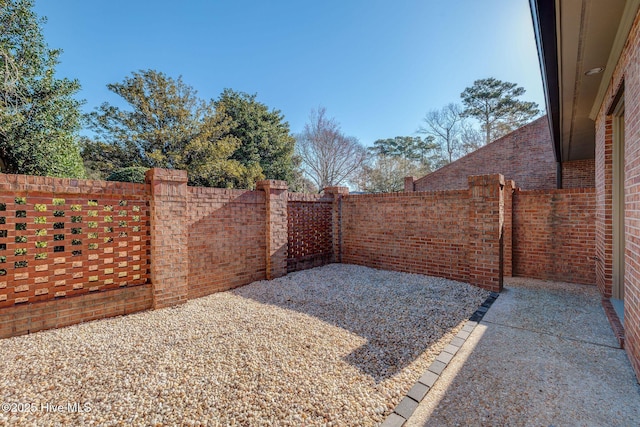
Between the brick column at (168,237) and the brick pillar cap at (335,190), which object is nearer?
the brick column at (168,237)

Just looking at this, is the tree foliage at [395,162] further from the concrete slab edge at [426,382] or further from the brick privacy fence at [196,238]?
the concrete slab edge at [426,382]

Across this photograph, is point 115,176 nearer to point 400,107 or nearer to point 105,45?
point 105,45

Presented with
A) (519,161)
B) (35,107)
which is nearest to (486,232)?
(519,161)

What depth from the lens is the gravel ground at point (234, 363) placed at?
196cm

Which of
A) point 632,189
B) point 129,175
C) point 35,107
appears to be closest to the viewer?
point 632,189

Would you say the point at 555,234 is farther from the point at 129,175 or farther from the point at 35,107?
the point at 35,107

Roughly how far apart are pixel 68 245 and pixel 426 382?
456 centimetres

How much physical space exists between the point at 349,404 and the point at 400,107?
1799 centimetres

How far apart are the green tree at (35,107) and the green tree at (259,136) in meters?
8.42

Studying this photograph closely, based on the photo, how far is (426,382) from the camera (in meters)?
2.34

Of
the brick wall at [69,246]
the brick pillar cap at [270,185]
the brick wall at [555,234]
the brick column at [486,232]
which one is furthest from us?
the brick pillar cap at [270,185]

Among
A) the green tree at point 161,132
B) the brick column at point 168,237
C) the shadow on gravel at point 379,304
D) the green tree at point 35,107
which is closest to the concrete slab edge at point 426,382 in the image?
the shadow on gravel at point 379,304

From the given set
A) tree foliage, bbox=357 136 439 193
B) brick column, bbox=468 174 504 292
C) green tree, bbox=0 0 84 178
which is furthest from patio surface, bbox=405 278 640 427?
tree foliage, bbox=357 136 439 193

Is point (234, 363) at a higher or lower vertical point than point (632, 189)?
lower
